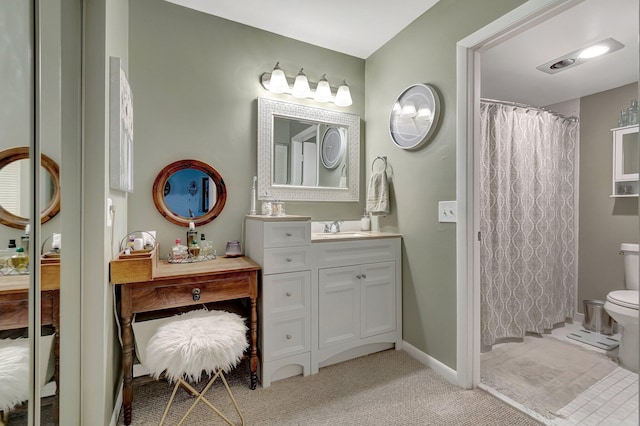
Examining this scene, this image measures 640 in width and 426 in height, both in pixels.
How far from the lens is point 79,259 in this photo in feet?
3.93

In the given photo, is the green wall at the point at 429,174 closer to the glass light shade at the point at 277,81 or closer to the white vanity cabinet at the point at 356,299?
the white vanity cabinet at the point at 356,299

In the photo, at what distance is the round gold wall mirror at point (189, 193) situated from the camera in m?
2.02

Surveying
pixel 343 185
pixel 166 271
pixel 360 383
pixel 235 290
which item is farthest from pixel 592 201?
pixel 166 271

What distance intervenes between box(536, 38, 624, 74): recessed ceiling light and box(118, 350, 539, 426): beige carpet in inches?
102

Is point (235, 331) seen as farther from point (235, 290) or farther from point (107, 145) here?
point (107, 145)

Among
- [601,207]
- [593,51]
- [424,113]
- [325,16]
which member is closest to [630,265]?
[601,207]

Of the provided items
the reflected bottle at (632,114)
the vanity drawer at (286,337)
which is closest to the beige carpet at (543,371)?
the vanity drawer at (286,337)

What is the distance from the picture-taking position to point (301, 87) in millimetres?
2355

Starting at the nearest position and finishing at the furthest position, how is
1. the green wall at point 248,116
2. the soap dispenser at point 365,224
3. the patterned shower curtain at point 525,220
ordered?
1. the green wall at point 248,116
2. the patterned shower curtain at point 525,220
3. the soap dispenser at point 365,224

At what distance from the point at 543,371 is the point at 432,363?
30.1 inches

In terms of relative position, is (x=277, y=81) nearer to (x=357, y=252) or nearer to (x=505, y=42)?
(x=357, y=252)

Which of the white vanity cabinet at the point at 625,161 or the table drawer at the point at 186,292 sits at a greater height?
the white vanity cabinet at the point at 625,161

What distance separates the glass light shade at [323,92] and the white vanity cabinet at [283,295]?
1176mm

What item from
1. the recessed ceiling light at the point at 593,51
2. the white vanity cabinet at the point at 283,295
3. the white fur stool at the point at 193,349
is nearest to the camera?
the white fur stool at the point at 193,349
